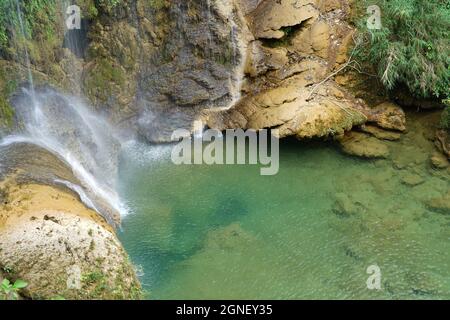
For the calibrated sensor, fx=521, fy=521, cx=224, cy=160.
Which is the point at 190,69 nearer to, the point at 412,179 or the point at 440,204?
the point at 412,179

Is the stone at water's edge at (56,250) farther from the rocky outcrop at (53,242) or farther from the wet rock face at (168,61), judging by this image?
the wet rock face at (168,61)

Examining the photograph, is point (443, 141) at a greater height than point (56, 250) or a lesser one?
greater

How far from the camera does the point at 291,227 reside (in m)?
8.02

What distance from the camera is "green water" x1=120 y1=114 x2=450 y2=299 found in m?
7.08

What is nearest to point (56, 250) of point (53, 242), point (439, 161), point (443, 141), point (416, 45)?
point (53, 242)

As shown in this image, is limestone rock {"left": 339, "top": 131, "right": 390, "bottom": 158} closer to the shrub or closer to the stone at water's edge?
the shrub

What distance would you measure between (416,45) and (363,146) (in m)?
1.99

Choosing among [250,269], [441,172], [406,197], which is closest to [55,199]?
[250,269]

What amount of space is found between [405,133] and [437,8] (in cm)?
225

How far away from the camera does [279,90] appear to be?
32.3 ft

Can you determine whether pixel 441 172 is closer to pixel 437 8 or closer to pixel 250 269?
pixel 437 8

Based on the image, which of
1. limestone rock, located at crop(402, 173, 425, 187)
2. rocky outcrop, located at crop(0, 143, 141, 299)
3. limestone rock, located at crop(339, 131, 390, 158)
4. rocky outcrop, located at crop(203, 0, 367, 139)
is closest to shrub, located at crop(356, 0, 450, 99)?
rocky outcrop, located at crop(203, 0, 367, 139)

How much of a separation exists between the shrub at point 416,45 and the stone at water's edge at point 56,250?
19.0ft

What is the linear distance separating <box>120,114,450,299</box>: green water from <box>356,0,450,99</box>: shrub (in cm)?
107
